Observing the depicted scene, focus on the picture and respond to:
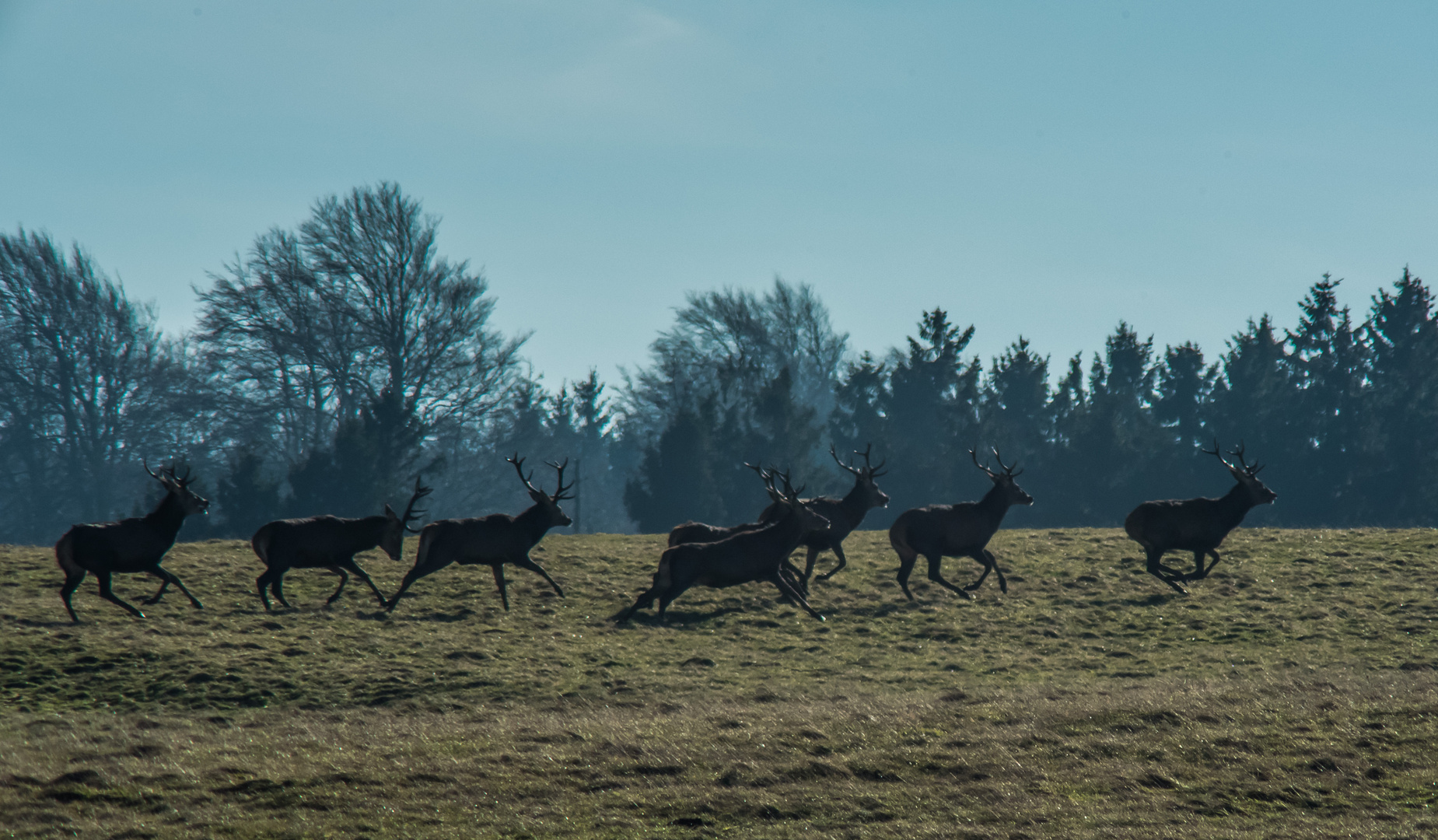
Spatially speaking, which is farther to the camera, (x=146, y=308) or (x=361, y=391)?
(x=146, y=308)

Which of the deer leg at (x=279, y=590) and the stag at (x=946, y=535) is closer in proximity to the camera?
the deer leg at (x=279, y=590)

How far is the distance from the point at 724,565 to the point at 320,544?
6398 mm

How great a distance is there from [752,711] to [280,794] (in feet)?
16.1

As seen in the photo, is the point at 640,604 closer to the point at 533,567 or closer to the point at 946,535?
the point at 533,567

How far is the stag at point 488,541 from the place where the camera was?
18.2 m

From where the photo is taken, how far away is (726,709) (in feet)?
40.7

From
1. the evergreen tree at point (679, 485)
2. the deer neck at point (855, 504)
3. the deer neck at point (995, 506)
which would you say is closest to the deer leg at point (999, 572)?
the deer neck at point (995, 506)

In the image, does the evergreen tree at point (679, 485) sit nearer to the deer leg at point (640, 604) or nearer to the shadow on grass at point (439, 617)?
the deer leg at point (640, 604)

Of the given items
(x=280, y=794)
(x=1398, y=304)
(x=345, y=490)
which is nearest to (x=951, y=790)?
(x=280, y=794)

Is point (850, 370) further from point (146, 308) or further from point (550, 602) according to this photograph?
point (550, 602)

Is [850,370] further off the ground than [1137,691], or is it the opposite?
[850,370]

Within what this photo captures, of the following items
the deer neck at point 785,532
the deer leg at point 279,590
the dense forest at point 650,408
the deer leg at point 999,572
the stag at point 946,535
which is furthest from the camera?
the dense forest at point 650,408

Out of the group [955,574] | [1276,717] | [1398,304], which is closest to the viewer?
[1276,717]

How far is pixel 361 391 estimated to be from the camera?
150 ft
